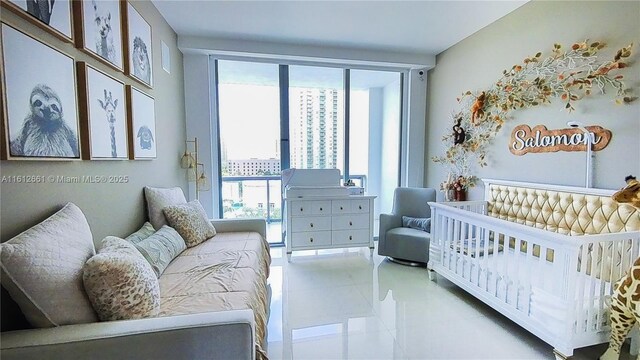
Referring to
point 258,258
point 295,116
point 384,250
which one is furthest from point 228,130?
point 384,250

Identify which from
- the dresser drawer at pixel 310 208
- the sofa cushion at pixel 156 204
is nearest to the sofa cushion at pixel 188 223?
the sofa cushion at pixel 156 204

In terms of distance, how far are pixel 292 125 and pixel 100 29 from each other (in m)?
2.51

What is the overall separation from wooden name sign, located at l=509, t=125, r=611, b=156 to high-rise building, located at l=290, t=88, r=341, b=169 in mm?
2244

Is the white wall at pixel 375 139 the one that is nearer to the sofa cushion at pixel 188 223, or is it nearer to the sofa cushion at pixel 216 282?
the sofa cushion at pixel 216 282

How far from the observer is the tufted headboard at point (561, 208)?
195 cm

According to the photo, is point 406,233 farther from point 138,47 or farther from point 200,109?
point 138,47

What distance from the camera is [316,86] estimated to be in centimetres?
423

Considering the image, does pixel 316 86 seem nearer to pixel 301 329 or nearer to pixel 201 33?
pixel 201 33

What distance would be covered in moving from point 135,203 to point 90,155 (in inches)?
26.3

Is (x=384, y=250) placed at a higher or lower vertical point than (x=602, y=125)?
lower

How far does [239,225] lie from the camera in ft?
9.76

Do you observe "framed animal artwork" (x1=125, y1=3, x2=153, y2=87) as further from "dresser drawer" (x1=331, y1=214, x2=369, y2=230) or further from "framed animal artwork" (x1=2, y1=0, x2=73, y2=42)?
"dresser drawer" (x1=331, y1=214, x2=369, y2=230)

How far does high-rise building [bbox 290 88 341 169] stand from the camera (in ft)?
13.6

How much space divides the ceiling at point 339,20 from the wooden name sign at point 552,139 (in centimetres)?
120
